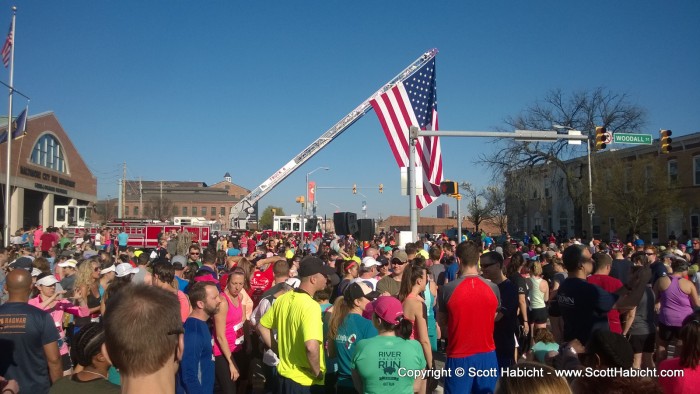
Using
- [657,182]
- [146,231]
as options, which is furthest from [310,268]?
[657,182]

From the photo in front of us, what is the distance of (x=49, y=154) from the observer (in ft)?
145

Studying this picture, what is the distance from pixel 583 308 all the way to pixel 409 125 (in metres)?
10.1

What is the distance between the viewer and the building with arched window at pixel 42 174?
125ft

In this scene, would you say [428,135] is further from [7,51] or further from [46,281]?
[7,51]

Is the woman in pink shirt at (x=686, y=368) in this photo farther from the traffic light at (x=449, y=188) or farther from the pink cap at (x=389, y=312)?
the traffic light at (x=449, y=188)

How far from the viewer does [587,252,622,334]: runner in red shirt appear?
19.0 ft

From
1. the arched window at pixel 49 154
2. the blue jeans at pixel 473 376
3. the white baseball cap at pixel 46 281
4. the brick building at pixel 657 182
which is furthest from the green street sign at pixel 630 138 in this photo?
the arched window at pixel 49 154

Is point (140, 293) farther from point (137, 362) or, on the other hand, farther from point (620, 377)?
point (620, 377)

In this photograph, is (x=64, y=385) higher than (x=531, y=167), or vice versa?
(x=531, y=167)

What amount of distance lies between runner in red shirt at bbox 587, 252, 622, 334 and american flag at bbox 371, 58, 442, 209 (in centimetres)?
746

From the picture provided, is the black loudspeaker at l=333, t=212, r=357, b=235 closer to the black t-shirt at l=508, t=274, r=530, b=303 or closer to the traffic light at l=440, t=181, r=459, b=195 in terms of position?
the traffic light at l=440, t=181, r=459, b=195

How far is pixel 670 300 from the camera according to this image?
7.69 m

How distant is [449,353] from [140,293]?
3.37 metres

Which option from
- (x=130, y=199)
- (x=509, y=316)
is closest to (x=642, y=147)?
(x=509, y=316)
